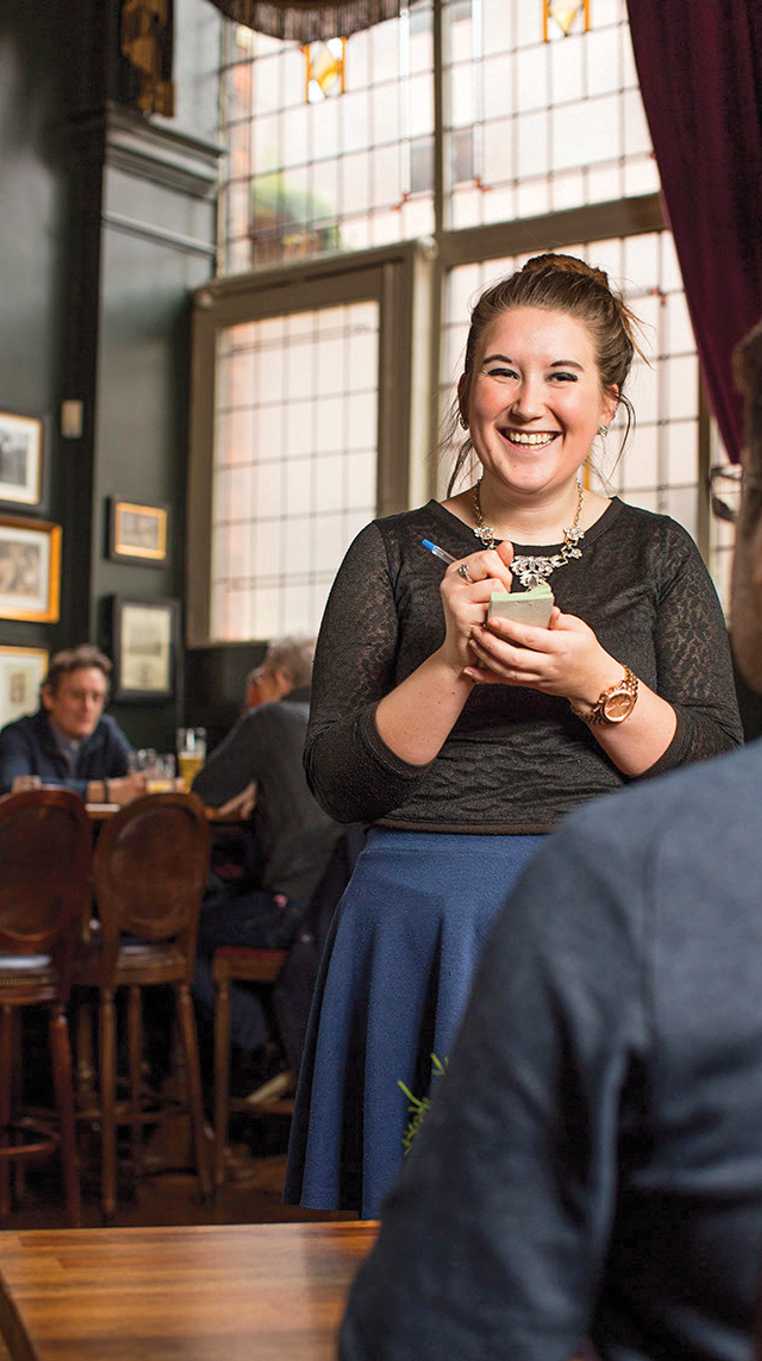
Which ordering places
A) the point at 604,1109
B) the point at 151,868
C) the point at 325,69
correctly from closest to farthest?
the point at 604,1109 < the point at 151,868 < the point at 325,69

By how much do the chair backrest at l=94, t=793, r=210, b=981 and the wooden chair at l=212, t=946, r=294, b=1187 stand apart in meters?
0.27

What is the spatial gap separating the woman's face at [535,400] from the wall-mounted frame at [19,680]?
6112 mm

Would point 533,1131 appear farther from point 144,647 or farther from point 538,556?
point 144,647

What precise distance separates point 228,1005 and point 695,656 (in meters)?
3.60

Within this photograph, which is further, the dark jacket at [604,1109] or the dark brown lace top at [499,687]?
the dark brown lace top at [499,687]

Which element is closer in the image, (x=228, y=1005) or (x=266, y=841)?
(x=228, y=1005)

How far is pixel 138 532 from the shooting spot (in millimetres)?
8211

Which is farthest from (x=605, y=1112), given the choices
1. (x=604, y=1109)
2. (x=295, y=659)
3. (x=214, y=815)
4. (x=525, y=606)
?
(x=295, y=659)

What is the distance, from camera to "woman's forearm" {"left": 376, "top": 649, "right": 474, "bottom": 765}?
1.62 meters

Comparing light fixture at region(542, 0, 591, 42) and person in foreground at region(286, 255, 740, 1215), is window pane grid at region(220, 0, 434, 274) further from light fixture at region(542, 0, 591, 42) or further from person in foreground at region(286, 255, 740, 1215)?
person in foreground at region(286, 255, 740, 1215)

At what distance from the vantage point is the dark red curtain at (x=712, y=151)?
19.2ft

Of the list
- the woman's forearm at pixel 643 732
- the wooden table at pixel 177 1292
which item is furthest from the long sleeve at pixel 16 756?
the wooden table at pixel 177 1292

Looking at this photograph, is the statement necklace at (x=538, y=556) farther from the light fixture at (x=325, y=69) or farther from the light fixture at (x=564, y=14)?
the light fixture at (x=325, y=69)

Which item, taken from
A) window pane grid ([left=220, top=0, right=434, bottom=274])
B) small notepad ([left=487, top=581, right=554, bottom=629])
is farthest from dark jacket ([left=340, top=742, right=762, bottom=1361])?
window pane grid ([left=220, top=0, right=434, bottom=274])
